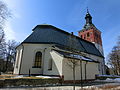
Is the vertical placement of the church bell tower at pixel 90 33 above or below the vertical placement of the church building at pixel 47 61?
above

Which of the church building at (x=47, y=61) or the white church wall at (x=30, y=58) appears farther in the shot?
the white church wall at (x=30, y=58)

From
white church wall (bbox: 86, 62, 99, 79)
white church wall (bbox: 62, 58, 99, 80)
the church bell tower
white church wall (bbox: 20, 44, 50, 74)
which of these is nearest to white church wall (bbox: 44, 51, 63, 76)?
white church wall (bbox: 62, 58, 99, 80)

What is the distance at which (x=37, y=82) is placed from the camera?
11.2 m

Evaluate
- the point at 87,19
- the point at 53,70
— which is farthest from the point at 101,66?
the point at 53,70

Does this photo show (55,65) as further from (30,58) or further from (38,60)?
(30,58)

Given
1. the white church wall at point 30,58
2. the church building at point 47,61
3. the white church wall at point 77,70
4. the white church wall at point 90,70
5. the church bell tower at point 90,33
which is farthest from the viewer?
the church bell tower at point 90,33

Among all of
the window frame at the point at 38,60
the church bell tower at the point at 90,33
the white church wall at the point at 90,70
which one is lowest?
the white church wall at the point at 90,70

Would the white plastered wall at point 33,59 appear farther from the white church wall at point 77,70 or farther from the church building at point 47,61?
the white church wall at point 77,70

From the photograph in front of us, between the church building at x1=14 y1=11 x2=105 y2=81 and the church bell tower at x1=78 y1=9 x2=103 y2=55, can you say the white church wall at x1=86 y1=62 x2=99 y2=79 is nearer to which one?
the church building at x1=14 y1=11 x2=105 y2=81

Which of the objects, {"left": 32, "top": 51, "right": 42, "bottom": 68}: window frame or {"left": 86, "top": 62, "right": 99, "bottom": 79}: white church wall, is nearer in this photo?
{"left": 86, "top": 62, "right": 99, "bottom": 79}: white church wall

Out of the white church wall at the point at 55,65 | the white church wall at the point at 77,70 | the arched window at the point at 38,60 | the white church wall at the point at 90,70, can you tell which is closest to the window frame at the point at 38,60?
the arched window at the point at 38,60

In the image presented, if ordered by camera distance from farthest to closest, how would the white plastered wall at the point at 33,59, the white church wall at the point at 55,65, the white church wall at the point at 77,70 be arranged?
the white plastered wall at the point at 33,59
the white church wall at the point at 55,65
the white church wall at the point at 77,70

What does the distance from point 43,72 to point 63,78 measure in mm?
4702

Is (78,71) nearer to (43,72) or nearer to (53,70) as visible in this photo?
(53,70)
